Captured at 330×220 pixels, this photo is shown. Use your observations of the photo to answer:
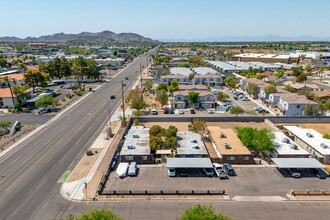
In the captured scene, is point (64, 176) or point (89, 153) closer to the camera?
point (64, 176)

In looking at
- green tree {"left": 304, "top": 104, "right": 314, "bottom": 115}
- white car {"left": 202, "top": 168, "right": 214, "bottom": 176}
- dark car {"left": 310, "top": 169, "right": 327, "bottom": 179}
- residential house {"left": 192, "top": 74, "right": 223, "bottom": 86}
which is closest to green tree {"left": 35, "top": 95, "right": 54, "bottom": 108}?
white car {"left": 202, "top": 168, "right": 214, "bottom": 176}

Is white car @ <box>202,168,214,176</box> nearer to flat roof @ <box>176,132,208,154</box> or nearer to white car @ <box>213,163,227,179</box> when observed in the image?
white car @ <box>213,163,227,179</box>

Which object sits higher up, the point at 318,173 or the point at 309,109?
the point at 309,109

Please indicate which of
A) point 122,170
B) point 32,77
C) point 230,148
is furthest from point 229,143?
point 32,77

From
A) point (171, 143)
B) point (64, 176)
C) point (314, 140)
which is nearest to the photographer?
point (64, 176)

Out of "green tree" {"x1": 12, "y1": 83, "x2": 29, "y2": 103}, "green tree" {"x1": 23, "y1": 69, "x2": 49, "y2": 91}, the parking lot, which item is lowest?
the parking lot

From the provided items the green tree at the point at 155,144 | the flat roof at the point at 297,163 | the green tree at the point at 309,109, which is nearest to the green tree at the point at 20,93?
the green tree at the point at 155,144

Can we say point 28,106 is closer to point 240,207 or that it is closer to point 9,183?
point 9,183

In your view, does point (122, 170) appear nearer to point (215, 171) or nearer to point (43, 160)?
point (215, 171)
